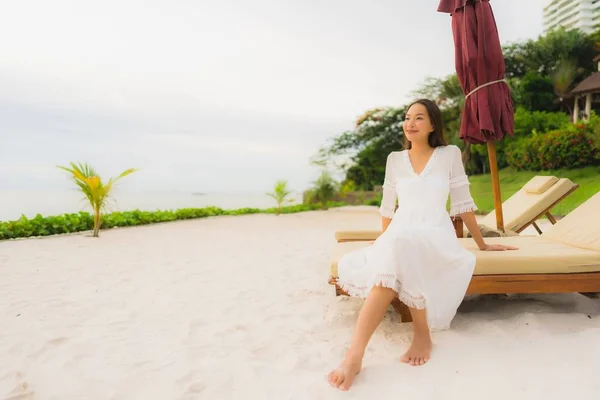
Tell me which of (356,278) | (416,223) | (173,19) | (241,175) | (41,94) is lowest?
(356,278)

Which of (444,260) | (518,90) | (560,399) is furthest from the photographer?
(518,90)

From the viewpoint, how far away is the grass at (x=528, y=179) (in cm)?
959

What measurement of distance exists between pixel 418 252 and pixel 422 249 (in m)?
0.03

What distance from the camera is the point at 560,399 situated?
164 centimetres

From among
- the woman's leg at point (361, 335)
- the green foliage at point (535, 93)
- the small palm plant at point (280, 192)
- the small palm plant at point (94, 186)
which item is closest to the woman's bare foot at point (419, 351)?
the woman's leg at point (361, 335)

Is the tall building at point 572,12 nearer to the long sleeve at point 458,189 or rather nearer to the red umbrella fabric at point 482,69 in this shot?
the red umbrella fabric at point 482,69

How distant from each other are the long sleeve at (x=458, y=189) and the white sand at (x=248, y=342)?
27.4 inches

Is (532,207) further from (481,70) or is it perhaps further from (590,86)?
(590,86)

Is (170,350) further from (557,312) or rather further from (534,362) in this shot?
(557,312)

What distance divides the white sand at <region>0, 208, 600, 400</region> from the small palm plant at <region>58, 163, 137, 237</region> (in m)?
2.71

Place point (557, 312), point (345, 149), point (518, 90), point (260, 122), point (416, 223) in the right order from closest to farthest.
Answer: point (416, 223) → point (557, 312) → point (260, 122) → point (518, 90) → point (345, 149)

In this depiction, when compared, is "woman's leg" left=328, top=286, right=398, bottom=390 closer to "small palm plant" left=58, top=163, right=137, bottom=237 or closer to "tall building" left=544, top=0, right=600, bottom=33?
"small palm plant" left=58, top=163, right=137, bottom=237

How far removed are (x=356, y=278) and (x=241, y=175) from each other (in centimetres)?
1198

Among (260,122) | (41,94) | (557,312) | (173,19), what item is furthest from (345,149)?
(557,312)
